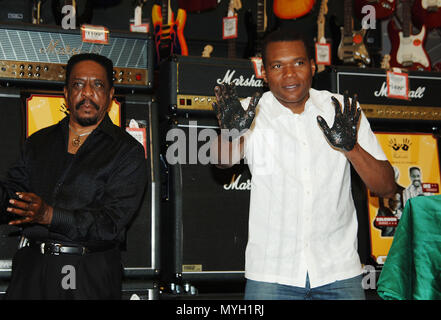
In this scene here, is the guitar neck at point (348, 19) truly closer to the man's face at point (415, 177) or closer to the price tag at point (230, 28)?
the price tag at point (230, 28)

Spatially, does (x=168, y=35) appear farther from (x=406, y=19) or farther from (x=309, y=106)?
(x=406, y=19)

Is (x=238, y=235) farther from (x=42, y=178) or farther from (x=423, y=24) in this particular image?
(x=423, y=24)

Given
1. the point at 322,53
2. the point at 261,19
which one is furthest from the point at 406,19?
the point at 322,53

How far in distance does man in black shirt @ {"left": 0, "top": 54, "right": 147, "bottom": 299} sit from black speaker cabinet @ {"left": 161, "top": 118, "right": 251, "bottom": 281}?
53 cm

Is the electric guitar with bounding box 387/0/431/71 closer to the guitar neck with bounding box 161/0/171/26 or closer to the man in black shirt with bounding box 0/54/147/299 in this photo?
the guitar neck with bounding box 161/0/171/26

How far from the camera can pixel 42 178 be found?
2.10 meters

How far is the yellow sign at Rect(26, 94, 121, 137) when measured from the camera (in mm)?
2585

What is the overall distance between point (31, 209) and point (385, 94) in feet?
6.50

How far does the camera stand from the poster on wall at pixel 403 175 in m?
2.90

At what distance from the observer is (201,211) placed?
271 cm

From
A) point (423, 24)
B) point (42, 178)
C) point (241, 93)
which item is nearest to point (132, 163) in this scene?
point (42, 178)

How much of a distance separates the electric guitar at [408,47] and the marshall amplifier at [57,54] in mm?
2367

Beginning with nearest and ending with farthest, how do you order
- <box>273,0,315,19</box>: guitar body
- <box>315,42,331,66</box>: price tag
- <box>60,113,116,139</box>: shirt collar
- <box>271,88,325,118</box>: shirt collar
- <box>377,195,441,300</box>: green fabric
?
<box>377,195,441,300</box>: green fabric < <box>271,88,325,118</box>: shirt collar < <box>60,113,116,139</box>: shirt collar < <box>315,42,331,66</box>: price tag < <box>273,0,315,19</box>: guitar body

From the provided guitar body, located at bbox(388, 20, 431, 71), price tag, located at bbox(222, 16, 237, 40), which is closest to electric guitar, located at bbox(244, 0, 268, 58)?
price tag, located at bbox(222, 16, 237, 40)
